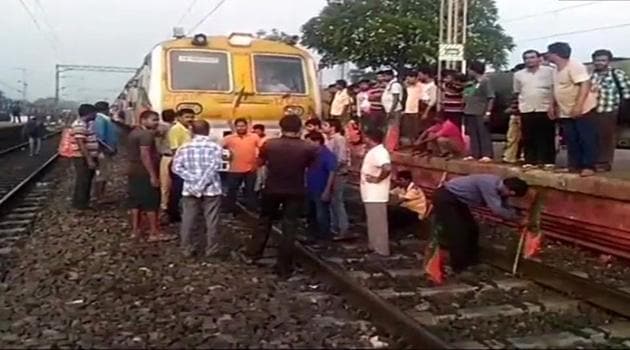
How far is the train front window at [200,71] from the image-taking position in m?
14.0

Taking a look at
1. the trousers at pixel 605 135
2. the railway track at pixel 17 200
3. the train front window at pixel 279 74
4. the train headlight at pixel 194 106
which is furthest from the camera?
the train front window at pixel 279 74

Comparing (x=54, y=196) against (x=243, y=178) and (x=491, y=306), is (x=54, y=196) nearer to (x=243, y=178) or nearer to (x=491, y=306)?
(x=243, y=178)

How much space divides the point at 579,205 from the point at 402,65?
89.9ft

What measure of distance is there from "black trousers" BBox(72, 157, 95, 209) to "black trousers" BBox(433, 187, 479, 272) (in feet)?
22.9

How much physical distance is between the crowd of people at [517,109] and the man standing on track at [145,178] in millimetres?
2863

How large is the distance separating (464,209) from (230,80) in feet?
21.2

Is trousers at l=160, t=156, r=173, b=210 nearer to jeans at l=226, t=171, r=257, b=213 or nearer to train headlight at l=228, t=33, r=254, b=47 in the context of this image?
jeans at l=226, t=171, r=257, b=213

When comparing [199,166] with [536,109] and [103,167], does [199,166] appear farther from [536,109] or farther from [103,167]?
[103,167]

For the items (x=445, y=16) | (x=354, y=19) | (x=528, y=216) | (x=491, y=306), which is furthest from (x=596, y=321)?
(x=354, y=19)

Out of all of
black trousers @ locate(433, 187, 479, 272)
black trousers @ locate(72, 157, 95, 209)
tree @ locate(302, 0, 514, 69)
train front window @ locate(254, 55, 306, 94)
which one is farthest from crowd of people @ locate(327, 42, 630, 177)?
tree @ locate(302, 0, 514, 69)

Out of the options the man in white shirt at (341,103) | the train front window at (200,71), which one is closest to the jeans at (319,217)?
the train front window at (200,71)

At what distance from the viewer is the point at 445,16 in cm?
2312

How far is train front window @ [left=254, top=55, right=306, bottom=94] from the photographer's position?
47.5 ft

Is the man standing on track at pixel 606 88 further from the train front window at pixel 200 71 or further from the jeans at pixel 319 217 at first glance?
the train front window at pixel 200 71
